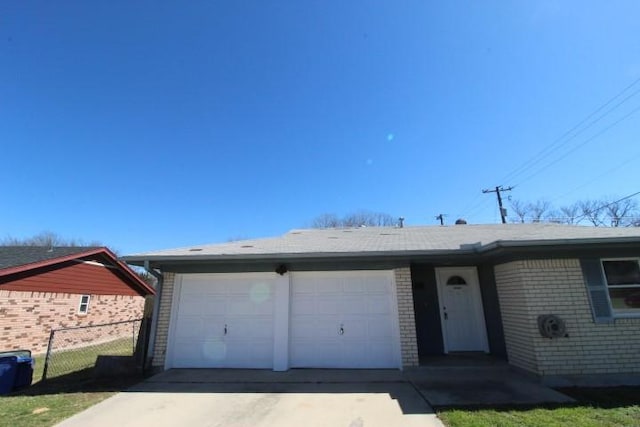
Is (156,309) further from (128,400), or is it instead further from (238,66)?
(238,66)

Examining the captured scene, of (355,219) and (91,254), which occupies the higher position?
(355,219)

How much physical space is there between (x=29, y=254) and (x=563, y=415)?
1784cm

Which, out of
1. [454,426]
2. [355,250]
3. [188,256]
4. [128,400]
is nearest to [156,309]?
[188,256]

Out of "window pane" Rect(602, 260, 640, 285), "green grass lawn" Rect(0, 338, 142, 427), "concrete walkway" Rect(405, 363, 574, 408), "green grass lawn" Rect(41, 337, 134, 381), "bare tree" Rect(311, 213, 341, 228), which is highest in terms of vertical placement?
"bare tree" Rect(311, 213, 341, 228)

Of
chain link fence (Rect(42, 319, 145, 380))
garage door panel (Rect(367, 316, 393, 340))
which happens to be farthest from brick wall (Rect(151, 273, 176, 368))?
garage door panel (Rect(367, 316, 393, 340))

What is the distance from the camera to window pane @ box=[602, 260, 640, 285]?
259 inches

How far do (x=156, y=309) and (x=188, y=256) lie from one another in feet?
5.57

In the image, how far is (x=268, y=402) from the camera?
5.24 m

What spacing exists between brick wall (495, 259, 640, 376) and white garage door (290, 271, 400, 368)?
101 inches

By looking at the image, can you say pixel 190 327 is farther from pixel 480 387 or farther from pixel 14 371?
pixel 480 387

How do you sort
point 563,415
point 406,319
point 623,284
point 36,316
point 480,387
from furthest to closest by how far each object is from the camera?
point 36,316, point 406,319, point 623,284, point 480,387, point 563,415

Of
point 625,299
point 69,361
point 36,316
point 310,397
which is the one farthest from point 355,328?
point 36,316

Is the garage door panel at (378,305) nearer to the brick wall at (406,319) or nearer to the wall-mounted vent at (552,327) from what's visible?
the brick wall at (406,319)

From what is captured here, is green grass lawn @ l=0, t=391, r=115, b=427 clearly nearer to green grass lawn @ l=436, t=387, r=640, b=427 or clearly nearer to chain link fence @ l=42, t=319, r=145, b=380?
chain link fence @ l=42, t=319, r=145, b=380
